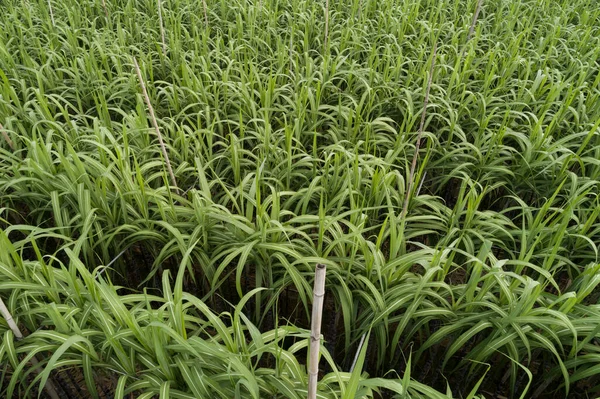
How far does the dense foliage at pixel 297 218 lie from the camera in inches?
51.4

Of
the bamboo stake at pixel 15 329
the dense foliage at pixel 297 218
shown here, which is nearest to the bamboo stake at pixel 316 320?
the dense foliage at pixel 297 218

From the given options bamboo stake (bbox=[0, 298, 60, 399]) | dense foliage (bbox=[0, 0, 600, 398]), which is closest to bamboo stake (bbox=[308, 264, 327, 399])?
dense foliage (bbox=[0, 0, 600, 398])

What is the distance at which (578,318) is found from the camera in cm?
139

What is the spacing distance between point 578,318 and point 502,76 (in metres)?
1.91

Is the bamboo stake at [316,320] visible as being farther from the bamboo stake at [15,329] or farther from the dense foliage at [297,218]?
the bamboo stake at [15,329]

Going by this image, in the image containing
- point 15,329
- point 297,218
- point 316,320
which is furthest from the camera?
point 297,218

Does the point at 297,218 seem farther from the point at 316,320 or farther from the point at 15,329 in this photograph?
the point at 15,329

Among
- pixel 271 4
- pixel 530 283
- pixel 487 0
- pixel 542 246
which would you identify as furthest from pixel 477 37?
pixel 530 283

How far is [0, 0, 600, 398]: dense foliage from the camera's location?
1307 millimetres

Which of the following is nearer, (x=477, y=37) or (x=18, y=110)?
(x=18, y=110)

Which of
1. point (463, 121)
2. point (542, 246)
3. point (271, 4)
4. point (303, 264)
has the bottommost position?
point (303, 264)

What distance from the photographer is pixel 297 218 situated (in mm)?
1674

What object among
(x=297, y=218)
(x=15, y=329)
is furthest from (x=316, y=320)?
(x=15, y=329)

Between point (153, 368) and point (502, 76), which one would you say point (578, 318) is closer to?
point (153, 368)
